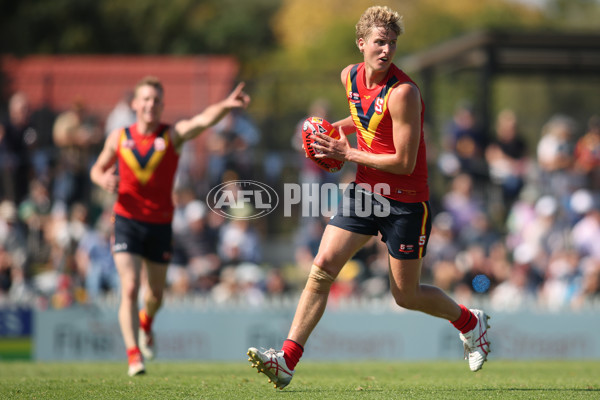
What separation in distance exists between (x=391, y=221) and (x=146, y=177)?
2.99 m

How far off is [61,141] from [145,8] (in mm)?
25008

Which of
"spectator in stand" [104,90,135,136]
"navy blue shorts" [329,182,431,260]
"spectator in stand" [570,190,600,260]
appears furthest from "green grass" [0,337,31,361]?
"spectator in stand" [570,190,600,260]

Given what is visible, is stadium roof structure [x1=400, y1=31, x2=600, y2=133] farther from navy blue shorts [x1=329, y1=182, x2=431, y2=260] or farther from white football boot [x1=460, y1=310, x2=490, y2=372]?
navy blue shorts [x1=329, y1=182, x2=431, y2=260]

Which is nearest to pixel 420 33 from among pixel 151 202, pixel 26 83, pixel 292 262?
pixel 26 83

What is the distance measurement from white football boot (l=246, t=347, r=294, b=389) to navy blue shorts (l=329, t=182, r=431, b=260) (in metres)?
1.11

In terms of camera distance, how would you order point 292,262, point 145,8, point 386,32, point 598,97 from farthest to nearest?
point 145,8
point 598,97
point 292,262
point 386,32

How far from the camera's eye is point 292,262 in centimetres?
1653

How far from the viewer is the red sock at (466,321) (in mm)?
7031

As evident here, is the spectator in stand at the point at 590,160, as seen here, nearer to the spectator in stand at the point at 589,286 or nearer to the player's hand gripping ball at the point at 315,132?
the spectator in stand at the point at 589,286

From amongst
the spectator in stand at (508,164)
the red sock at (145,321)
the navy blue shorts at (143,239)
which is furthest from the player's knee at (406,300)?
the spectator in stand at (508,164)

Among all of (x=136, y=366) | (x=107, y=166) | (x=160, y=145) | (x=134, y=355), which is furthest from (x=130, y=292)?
(x=160, y=145)

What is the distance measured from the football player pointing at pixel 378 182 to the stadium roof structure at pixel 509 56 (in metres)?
11.3

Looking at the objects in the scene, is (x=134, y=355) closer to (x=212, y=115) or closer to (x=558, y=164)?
(x=212, y=115)

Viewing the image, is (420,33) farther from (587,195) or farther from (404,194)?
(404,194)
